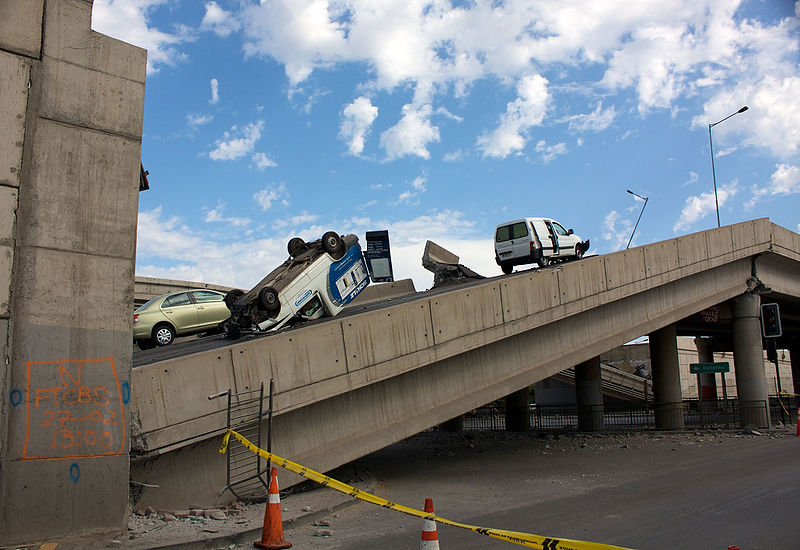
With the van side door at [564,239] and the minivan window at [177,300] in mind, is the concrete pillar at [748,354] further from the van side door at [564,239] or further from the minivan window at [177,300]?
the minivan window at [177,300]

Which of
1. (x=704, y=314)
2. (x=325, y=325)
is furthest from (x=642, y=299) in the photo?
(x=325, y=325)

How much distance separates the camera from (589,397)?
27172mm

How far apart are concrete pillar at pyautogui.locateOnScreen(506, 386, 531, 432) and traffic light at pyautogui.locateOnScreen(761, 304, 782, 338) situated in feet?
34.2

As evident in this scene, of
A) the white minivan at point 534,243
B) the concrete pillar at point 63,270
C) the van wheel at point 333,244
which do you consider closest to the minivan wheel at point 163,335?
the van wheel at point 333,244

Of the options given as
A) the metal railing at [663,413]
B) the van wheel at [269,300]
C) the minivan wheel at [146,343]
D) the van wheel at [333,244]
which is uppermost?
the van wheel at [333,244]

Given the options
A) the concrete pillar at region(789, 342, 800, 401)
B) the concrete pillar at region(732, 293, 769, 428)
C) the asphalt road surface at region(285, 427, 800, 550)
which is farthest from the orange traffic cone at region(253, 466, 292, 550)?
the concrete pillar at region(789, 342, 800, 401)

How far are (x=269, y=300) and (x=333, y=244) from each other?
6.27ft

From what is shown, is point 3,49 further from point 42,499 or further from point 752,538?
point 752,538

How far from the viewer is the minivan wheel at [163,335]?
15.0 m

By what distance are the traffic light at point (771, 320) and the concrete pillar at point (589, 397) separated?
677 centimetres

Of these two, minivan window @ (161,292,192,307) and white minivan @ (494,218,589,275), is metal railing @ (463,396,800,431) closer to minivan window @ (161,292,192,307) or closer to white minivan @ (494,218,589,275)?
white minivan @ (494,218,589,275)

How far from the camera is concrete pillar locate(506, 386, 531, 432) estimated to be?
29.7 m

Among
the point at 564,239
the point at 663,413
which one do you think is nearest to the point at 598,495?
the point at 564,239

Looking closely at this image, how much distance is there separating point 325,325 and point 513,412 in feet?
69.8
